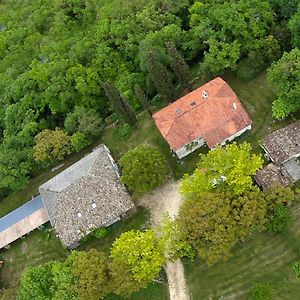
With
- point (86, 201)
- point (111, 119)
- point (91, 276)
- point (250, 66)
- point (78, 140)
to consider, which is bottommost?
point (91, 276)

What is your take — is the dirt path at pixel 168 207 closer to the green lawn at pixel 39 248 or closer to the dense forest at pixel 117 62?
the green lawn at pixel 39 248

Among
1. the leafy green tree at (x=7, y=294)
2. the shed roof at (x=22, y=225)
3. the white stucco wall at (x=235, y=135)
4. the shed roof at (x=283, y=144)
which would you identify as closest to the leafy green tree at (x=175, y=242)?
the white stucco wall at (x=235, y=135)

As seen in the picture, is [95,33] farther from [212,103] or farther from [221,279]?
[221,279]

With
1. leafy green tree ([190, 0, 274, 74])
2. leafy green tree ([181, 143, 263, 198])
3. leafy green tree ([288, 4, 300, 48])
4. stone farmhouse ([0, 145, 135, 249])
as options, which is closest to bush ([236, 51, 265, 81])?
leafy green tree ([190, 0, 274, 74])

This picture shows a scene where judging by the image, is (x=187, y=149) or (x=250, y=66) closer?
(x=187, y=149)

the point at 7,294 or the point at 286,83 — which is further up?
the point at 286,83

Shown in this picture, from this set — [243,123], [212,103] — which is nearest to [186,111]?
[212,103]

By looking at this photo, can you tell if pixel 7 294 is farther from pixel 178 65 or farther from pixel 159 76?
pixel 178 65

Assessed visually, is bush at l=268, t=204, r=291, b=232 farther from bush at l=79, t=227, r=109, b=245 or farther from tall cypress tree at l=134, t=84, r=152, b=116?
tall cypress tree at l=134, t=84, r=152, b=116

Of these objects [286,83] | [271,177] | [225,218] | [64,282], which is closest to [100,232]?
[64,282]
